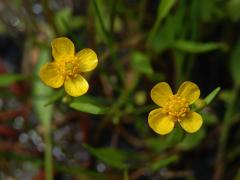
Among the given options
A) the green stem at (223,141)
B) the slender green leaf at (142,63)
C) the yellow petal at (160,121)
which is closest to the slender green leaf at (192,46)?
the slender green leaf at (142,63)

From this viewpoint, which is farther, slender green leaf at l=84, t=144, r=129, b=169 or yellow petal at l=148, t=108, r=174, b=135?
slender green leaf at l=84, t=144, r=129, b=169

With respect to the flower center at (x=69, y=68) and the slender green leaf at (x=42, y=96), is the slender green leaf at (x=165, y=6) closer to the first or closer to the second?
the flower center at (x=69, y=68)

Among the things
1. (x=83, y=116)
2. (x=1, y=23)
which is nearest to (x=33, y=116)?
(x=83, y=116)

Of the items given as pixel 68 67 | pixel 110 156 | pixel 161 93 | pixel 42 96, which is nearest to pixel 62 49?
pixel 68 67

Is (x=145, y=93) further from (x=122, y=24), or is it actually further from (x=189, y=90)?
(x=189, y=90)

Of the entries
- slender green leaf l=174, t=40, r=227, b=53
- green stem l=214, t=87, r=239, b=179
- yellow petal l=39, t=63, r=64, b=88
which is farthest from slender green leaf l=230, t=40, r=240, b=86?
yellow petal l=39, t=63, r=64, b=88

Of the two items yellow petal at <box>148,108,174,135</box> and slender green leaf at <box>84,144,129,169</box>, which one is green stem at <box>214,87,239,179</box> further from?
yellow petal at <box>148,108,174,135</box>
